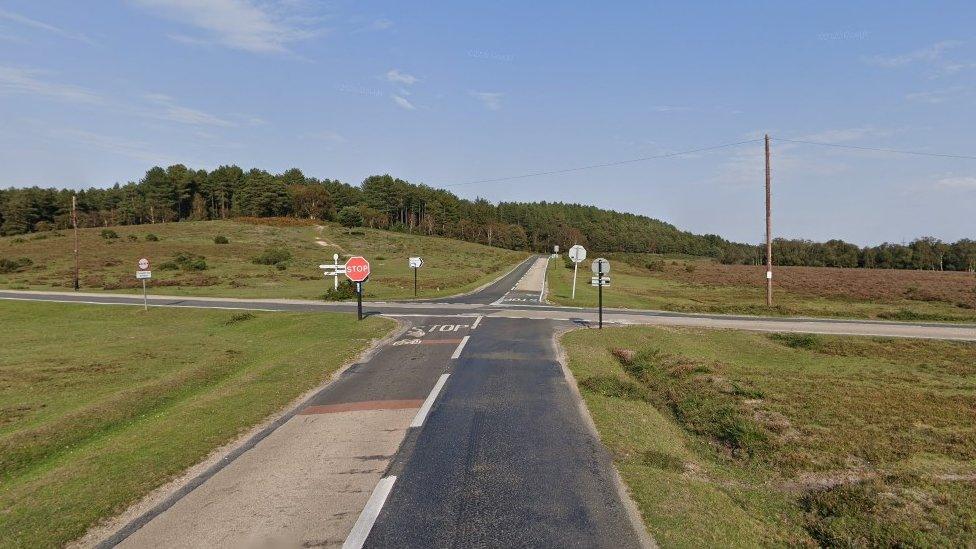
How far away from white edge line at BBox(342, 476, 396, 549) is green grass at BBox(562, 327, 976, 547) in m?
3.29

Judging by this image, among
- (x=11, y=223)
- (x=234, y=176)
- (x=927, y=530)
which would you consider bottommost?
(x=927, y=530)

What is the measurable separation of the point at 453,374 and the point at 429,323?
1143cm

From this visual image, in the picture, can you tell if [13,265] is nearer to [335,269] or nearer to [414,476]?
[335,269]

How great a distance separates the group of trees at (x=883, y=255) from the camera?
4572 inches

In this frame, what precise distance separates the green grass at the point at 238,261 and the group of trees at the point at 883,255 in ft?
273

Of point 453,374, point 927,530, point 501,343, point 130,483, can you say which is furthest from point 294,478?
point 501,343

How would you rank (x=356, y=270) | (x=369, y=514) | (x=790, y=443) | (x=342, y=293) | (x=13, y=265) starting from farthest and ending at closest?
(x=13, y=265)
(x=342, y=293)
(x=356, y=270)
(x=790, y=443)
(x=369, y=514)

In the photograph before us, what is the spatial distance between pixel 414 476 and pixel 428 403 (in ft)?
13.5

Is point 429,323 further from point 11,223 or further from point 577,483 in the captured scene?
point 11,223

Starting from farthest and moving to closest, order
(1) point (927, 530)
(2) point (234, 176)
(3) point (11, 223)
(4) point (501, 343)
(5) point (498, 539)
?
(2) point (234, 176) → (3) point (11, 223) → (4) point (501, 343) → (1) point (927, 530) → (5) point (498, 539)

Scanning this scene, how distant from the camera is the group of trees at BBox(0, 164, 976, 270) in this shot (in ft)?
415

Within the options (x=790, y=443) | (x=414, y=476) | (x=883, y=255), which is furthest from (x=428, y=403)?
(x=883, y=255)

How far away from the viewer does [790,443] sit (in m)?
10.3

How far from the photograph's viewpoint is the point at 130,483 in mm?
7445
